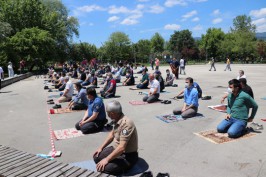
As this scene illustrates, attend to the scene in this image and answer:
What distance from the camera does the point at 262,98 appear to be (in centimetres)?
1298

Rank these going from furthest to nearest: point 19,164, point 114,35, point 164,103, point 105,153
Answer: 1. point 114,35
2. point 164,103
3. point 105,153
4. point 19,164

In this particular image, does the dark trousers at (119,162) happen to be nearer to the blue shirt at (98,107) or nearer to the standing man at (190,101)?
the blue shirt at (98,107)

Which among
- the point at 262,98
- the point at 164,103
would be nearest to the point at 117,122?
the point at 164,103

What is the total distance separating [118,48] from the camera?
7938 cm

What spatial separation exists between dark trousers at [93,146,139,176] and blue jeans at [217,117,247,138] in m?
3.04

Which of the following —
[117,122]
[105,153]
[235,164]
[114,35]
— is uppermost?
[114,35]

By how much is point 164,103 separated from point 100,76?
17.2m

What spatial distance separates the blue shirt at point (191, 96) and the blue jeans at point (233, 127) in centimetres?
194

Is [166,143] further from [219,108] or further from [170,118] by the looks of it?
[219,108]

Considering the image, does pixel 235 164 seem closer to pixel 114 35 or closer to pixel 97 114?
pixel 97 114

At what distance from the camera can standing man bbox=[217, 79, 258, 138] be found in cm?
703

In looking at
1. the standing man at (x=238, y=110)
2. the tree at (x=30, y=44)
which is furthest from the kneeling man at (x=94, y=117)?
the tree at (x=30, y=44)

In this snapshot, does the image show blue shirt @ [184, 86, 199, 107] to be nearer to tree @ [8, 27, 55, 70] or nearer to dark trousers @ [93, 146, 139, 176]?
dark trousers @ [93, 146, 139, 176]

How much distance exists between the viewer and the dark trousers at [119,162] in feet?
Answer: 16.2
